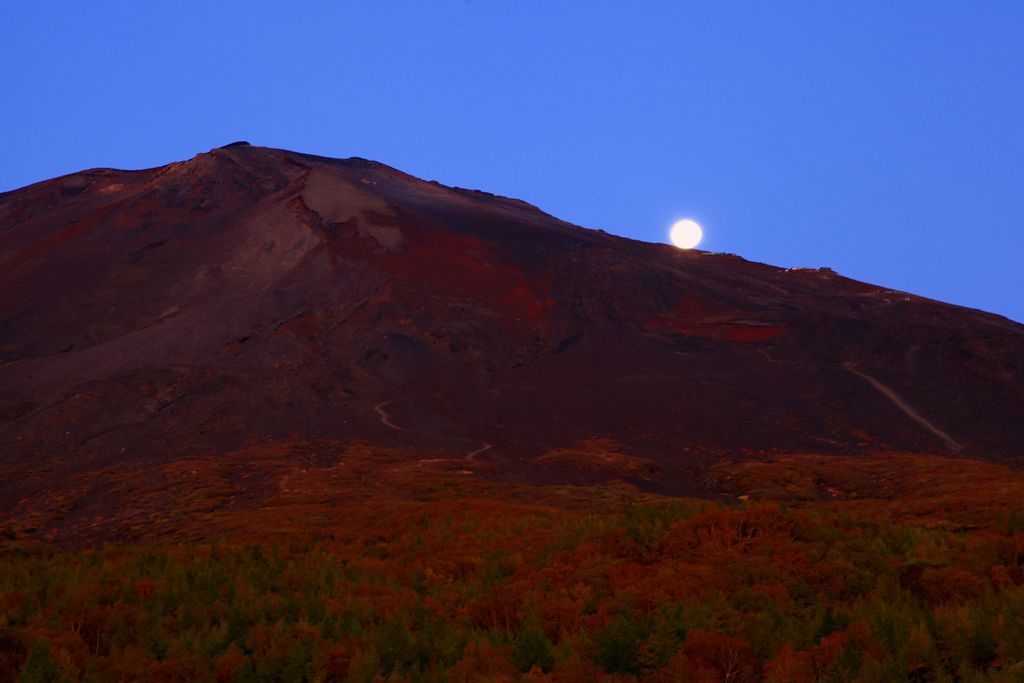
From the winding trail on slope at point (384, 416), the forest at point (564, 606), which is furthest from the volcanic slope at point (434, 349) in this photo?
the forest at point (564, 606)

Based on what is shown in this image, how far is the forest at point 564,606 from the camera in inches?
361

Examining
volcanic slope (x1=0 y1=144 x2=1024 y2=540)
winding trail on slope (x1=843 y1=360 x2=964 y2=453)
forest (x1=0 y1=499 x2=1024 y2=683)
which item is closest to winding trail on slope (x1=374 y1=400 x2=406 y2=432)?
volcanic slope (x1=0 y1=144 x2=1024 y2=540)

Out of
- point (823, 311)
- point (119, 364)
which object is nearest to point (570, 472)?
point (119, 364)

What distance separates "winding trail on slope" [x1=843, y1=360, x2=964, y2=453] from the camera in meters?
32.8

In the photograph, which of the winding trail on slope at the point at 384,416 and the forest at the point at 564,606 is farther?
the winding trail on slope at the point at 384,416

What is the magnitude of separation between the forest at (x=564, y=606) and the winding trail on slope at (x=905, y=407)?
19.6m

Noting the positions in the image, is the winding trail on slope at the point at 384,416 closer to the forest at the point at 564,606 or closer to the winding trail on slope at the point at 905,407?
the forest at the point at 564,606

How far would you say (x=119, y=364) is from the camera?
36.3 m

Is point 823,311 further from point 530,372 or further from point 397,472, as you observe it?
point 397,472

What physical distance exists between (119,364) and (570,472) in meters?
17.8

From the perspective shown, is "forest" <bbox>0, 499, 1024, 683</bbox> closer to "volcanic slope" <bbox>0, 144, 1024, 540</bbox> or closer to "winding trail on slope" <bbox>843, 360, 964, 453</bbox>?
"volcanic slope" <bbox>0, 144, 1024, 540</bbox>

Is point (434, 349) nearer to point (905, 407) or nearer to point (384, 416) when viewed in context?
point (384, 416)

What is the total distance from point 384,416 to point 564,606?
21.8m

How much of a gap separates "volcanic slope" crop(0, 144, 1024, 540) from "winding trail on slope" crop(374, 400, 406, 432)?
0.45 ft
